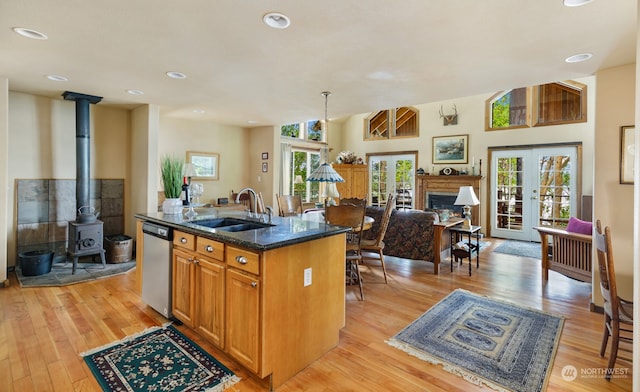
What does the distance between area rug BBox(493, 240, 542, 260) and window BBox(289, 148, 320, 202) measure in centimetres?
471

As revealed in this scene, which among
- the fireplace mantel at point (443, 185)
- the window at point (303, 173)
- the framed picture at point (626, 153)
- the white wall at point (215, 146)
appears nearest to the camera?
the framed picture at point (626, 153)

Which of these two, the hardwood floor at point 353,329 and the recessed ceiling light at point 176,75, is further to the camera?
the recessed ceiling light at point 176,75

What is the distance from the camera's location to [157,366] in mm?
2168

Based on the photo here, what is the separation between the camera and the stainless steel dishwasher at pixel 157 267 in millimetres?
2754

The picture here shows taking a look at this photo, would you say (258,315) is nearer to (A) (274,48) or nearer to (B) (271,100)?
(A) (274,48)

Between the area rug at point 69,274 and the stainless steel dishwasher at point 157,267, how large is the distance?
1.52 meters

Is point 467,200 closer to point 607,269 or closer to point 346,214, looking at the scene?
point 346,214

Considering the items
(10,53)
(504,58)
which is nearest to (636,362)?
(504,58)

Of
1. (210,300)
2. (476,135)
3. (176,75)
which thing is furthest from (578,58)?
(476,135)

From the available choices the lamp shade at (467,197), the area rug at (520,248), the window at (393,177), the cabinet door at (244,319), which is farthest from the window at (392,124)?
the cabinet door at (244,319)

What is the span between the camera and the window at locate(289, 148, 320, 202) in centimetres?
836

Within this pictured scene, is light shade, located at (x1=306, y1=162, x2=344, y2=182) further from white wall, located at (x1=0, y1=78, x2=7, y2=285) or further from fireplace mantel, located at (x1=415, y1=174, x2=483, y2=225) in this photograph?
fireplace mantel, located at (x1=415, y1=174, x2=483, y2=225)

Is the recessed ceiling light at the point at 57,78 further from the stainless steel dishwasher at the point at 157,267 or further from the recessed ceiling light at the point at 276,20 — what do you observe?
the recessed ceiling light at the point at 276,20

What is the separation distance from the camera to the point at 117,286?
377 centimetres
